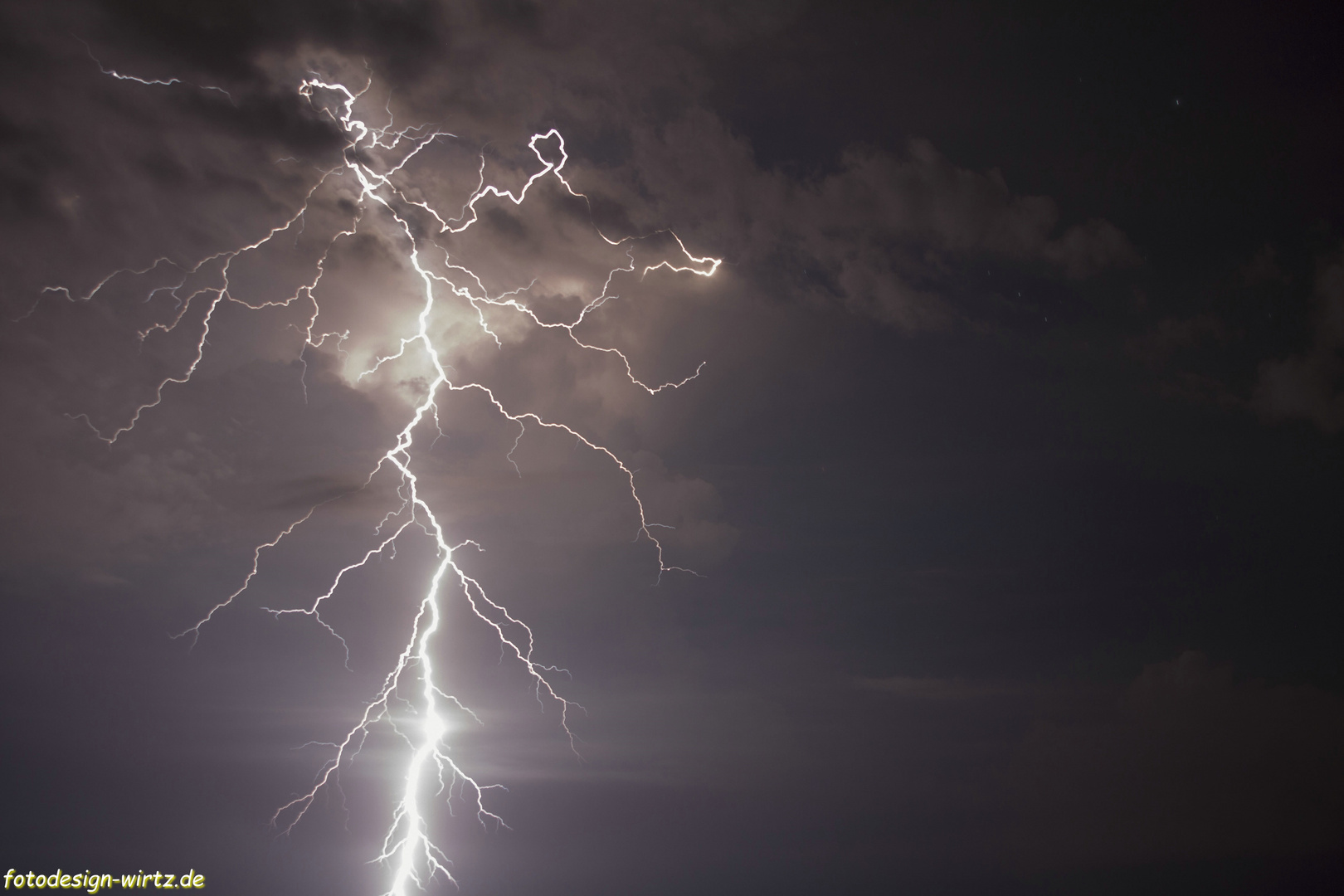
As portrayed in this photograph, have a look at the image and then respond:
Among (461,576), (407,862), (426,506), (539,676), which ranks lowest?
(407,862)

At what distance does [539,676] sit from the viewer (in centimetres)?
1059

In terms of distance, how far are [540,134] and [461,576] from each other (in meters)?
6.04

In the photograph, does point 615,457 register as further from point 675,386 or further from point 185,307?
point 185,307

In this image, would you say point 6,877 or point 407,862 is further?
point 407,862

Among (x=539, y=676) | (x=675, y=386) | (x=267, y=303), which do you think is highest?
(x=267, y=303)

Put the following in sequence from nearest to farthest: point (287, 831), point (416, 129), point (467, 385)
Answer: point (416, 129) < point (467, 385) < point (287, 831)

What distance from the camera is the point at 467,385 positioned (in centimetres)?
961

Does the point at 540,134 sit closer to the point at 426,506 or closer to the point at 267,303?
the point at 267,303

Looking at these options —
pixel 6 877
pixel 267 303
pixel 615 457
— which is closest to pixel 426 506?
pixel 615 457

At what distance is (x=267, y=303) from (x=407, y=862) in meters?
8.03

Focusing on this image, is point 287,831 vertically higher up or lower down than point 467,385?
lower down

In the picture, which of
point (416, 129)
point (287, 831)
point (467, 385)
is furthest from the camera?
point (287, 831)

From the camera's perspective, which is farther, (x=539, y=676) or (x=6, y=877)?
(x=539, y=676)

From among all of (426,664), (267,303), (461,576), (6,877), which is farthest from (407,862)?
(267,303)
